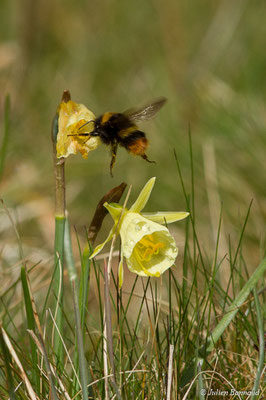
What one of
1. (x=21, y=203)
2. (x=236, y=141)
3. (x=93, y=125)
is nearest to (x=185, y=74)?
(x=236, y=141)

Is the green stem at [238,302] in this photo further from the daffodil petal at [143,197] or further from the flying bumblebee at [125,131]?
the flying bumblebee at [125,131]

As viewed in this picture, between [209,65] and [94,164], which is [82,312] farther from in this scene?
[209,65]

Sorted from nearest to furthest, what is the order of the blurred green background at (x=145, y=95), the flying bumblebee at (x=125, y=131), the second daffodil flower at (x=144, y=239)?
the second daffodil flower at (x=144, y=239)
the flying bumblebee at (x=125, y=131)
the blurred green background at (x=145, y=95)

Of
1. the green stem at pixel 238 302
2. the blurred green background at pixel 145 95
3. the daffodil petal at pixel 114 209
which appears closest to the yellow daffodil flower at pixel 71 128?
the daffodil petal at pixel 114 209

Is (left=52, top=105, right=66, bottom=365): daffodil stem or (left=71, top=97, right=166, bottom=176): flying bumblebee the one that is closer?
(left=52, top=105, right=66, bottom=365): daffodil stem

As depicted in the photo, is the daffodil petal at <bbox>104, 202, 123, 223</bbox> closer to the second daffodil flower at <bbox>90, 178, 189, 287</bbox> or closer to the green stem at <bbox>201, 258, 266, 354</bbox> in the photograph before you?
the second daffodil flower at <bbox>90, 178, 189, 287</bbox>

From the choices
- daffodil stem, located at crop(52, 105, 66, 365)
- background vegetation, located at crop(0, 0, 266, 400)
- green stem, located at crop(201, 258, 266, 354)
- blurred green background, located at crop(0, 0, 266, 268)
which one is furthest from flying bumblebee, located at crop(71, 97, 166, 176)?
blurred green background, located at crop(0, 0, 266, 268)
